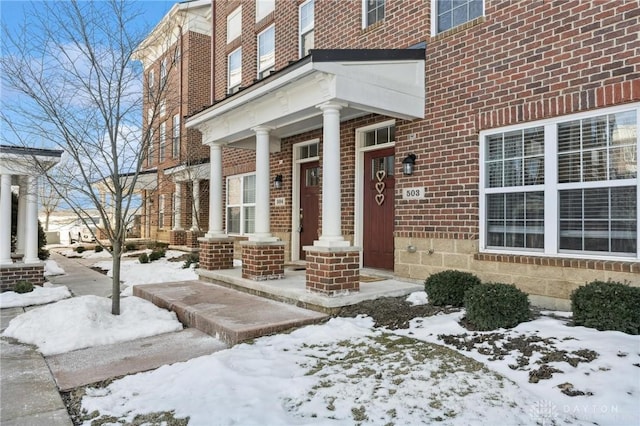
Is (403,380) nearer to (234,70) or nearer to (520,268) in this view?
(520,268)

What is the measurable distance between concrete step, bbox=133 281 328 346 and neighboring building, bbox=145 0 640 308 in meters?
0.54

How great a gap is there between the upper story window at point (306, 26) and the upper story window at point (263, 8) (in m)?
1.34

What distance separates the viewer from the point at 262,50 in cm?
1060

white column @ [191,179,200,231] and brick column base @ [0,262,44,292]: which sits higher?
white column @ [191,179,200,231]

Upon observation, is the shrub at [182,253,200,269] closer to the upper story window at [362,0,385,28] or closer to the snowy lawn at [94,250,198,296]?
the snowy lawn at [94,250,198,296]

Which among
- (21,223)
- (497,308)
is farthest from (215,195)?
(21,223)

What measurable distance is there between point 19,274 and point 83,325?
4.60 metres

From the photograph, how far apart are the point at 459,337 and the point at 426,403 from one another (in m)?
1.40

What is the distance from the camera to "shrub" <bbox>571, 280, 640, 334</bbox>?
365 centimetres

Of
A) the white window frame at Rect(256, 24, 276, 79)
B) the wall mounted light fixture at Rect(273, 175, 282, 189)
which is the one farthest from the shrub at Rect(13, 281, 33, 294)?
the white window frame at Rect(256, 24, 276, 79)

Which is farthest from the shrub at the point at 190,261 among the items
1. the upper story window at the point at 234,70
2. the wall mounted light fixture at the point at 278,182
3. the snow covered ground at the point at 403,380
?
the snow covered ground at the point at 403,380

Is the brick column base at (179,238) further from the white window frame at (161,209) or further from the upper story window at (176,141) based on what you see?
the upper story window at (176,141)

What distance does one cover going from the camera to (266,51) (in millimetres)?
10445

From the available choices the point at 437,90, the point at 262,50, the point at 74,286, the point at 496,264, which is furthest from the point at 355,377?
the point at 262,50
